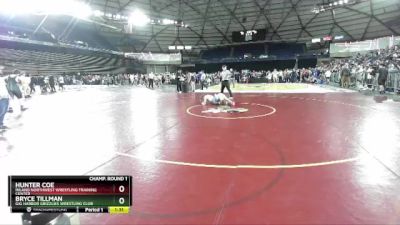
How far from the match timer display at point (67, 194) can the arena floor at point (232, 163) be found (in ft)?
3.46

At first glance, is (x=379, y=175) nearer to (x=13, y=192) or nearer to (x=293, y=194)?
(x=293, y=194)

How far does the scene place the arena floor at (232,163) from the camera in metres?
3.74

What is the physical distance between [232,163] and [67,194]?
137 inches

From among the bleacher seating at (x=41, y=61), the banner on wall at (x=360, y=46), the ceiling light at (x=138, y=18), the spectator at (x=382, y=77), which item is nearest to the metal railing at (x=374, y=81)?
the spectator at (x=382, y=77)

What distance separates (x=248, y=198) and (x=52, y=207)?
94.7 inches

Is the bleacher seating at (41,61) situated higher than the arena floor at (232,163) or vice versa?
the bleacher seating at (41,61)

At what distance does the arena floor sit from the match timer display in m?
1.06

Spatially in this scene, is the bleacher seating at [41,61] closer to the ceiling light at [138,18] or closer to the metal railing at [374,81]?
the ceiling light at [138,18]

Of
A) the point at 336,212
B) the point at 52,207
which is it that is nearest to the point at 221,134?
the point at 336,212

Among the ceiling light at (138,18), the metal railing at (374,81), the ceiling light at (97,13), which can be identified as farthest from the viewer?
the ceiling light at (138,18)

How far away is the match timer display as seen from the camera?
2.58 m

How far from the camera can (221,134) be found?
8148mm

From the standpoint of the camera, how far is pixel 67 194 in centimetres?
260

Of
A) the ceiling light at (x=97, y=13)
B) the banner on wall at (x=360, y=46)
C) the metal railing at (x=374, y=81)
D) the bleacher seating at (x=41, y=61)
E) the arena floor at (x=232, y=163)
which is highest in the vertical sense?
the ceiling light at (x=97, y=13)
